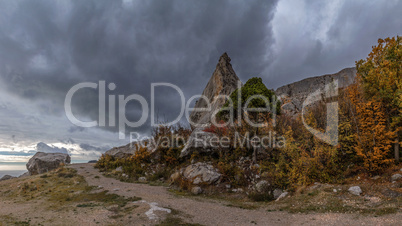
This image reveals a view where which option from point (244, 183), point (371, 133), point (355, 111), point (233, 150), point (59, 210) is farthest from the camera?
point (233, 150)

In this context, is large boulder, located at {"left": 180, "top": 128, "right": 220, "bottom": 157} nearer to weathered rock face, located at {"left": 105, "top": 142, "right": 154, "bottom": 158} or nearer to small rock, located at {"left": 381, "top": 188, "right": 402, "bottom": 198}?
small rock, located at {"left": 381, "top": 188, "right": 402, "bottom": 198}

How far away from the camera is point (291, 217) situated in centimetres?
916

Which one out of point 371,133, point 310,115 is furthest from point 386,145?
point 310,115

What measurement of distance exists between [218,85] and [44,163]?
31368 mm

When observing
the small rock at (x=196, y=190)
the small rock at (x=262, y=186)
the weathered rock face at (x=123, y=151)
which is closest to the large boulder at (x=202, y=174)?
the small rock at (x=196, y=190)

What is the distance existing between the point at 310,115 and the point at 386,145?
4.54 metres

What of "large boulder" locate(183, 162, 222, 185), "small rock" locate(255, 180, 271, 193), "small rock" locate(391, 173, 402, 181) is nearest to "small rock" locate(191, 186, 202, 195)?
"large boulder" locate(183, 162, 222, 185)

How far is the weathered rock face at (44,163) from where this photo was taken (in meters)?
32.4

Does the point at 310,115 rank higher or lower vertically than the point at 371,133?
higher

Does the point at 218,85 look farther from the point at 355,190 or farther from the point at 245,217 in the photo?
the point at 245,217

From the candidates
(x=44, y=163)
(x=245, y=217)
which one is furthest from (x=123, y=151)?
(x=245, y=217)

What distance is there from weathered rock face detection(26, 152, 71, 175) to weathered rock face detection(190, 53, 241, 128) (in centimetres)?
2278

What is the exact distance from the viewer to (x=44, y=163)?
32.7 m

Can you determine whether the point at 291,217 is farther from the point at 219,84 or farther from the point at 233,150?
the point at 219,84
